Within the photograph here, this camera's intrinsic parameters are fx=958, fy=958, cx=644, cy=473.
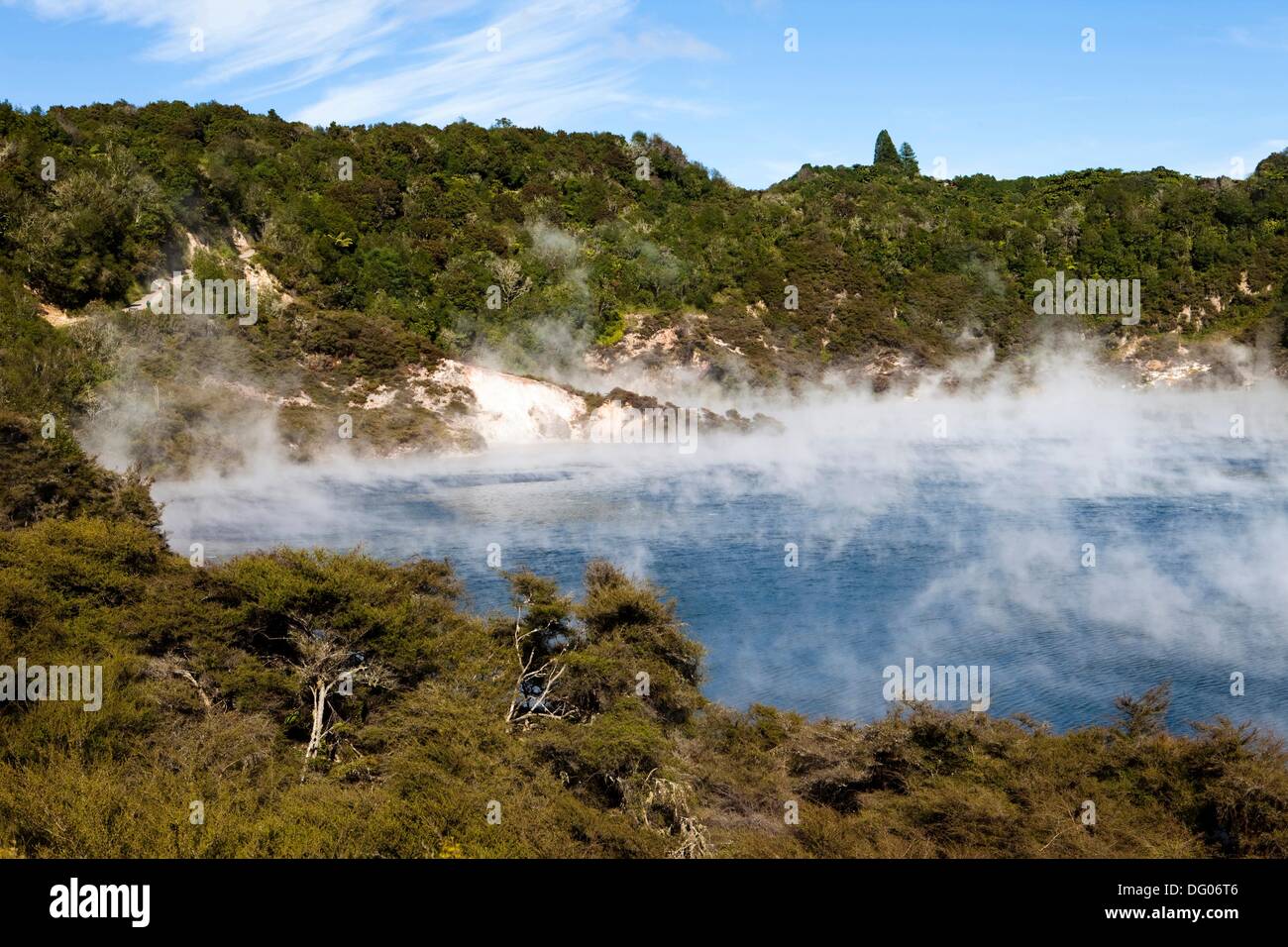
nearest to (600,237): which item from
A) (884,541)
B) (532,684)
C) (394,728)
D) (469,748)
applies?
(884,541)

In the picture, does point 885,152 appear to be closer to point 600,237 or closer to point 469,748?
point 600,237

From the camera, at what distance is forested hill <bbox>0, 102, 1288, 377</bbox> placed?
5644cm

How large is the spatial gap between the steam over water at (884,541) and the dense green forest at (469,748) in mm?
4747

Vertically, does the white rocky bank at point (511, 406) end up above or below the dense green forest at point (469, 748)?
above

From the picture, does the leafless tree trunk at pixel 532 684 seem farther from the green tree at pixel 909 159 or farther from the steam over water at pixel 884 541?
the green tree at pixel 909 159

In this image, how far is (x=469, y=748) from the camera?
50.8ft

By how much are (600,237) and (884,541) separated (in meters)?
51.4

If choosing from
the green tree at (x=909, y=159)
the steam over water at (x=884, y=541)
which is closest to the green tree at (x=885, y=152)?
the green tree at (x=909, y=159)

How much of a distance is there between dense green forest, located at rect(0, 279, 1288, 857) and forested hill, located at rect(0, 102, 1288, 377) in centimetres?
3865

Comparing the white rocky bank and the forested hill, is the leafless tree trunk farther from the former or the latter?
the forested hill

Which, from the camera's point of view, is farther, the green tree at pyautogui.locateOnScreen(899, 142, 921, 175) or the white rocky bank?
the green tree at pyautogui.locateOnScreen(899, 142, 921, 175)

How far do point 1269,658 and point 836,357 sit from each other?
5560 centimetres

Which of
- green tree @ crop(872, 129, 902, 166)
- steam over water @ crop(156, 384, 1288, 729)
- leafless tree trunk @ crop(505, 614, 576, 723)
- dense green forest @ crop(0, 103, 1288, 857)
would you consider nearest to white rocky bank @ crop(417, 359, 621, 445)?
steam over water @ crop(156, 384, 1288, 729)

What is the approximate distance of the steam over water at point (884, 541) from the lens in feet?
80.4
